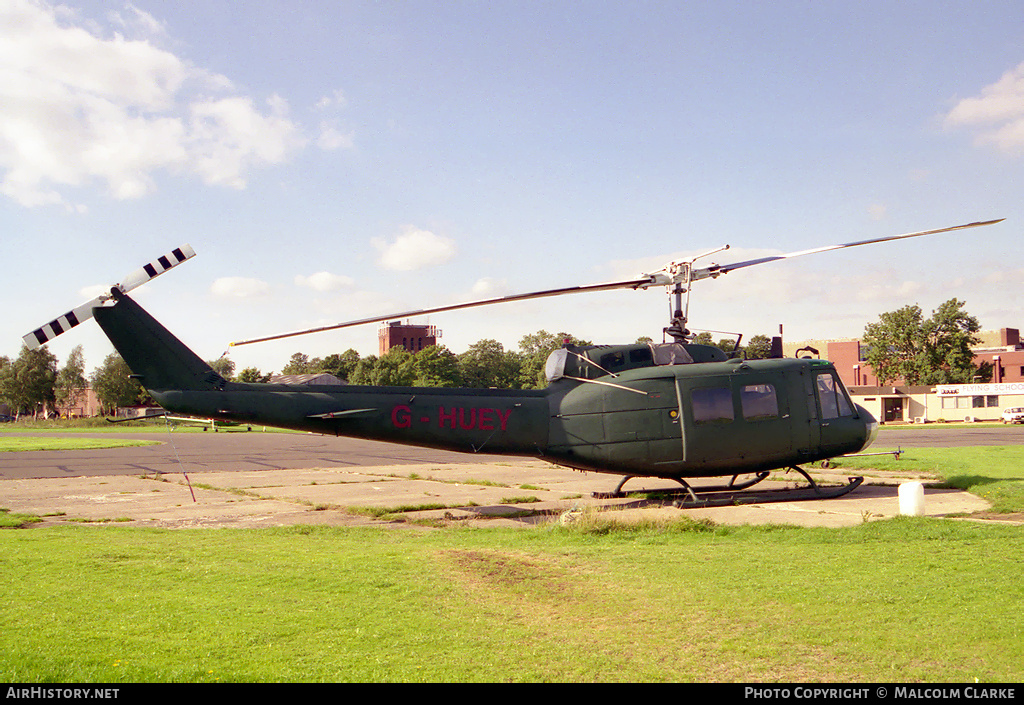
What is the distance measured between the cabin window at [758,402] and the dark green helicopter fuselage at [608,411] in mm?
22

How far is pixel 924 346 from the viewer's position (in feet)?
346

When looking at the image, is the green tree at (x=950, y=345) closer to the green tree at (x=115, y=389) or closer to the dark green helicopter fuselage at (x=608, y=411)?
the dark green helicopter fuselage at (x=608, y=411)

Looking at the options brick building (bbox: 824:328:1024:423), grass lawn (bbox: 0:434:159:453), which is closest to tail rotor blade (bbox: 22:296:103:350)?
grass lawn (bbox: 0:434:159:453)

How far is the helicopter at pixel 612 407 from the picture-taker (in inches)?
603

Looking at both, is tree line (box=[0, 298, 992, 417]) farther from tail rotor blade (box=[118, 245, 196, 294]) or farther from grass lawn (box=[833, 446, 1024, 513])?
tail rotor blade (box=[118, 245, 196, 294])

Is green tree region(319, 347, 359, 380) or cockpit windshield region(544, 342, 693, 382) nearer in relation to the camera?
cockpit windshield region(544, 342, 693, 382)

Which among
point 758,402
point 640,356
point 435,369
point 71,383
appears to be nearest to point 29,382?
point 71,383

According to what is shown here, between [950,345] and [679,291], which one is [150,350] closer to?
[679,291]

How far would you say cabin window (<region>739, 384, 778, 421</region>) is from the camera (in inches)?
654

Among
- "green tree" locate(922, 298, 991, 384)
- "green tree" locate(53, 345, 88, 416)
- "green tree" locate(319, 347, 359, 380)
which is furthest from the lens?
"green tree" locate(53, 345, 88, 416)

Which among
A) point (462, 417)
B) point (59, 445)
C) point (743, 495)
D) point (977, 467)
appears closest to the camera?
point (462, 417)

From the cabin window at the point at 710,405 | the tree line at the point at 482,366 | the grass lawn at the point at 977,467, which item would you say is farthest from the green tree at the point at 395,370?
the cabin window at the point at 710,405

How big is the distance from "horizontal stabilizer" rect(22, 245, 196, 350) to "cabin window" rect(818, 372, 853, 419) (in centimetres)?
1394

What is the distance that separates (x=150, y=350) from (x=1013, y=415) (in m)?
86.5
